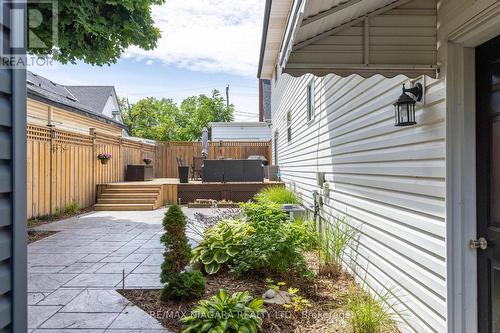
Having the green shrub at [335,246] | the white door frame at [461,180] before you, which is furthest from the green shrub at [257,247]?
the white door frame at [461,180]

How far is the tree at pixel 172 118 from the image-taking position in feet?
95.0

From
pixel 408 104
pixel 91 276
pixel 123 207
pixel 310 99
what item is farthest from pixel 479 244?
pixel 123 207

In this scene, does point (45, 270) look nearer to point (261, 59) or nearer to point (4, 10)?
point (4, 10)

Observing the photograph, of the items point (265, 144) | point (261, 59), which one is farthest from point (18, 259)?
point (265, 144)

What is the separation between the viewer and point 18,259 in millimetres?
1064

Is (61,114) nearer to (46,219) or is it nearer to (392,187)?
(46,219)

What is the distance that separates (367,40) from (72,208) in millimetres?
8490

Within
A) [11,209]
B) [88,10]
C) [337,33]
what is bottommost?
[11,209]

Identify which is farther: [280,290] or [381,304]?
[280,290]

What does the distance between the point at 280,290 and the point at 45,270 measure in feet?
9.67

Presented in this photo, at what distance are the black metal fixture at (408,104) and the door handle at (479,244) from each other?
0.86 metres

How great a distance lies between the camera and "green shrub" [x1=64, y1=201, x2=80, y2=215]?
336 inches

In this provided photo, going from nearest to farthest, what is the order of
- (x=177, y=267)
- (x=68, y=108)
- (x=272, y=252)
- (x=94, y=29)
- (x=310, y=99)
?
1. (x=177, y=267)
2. (x=272, y=252)
3. (x=94, y=29)
4. (x=310, y=99)
5. (x=68, y=108)

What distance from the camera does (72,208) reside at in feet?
28.5
